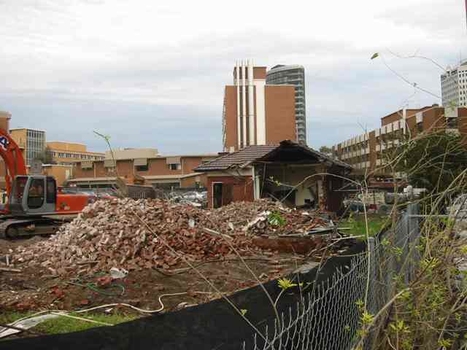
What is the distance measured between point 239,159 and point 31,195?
12.0 metres

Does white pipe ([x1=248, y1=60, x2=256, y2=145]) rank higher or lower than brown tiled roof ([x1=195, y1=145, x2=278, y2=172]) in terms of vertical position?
higher

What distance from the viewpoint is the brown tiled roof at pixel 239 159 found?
26691 millimetres

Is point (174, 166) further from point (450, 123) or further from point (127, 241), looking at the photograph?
point (450, 123)

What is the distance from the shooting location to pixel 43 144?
78.4 m

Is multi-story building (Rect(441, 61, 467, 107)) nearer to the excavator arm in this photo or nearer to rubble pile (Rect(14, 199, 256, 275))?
rubble pile (Rect(14, 199, 256, 275))

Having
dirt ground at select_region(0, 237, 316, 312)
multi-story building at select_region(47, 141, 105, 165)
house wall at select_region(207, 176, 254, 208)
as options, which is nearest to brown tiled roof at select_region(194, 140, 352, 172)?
house wall at select_region(207, 176, 254, 208)

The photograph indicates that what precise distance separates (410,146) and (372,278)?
0.98 meters

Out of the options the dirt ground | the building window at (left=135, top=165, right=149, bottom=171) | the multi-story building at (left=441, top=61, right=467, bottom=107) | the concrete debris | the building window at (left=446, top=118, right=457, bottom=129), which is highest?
the building window at (left=135, top=165, right=149, bottom=171)

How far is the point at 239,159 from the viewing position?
27.8 metres

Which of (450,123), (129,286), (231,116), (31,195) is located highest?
(231,116)

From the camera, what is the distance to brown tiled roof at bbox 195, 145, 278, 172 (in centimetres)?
2669

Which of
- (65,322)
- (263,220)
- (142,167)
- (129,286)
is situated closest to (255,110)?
(142,167)

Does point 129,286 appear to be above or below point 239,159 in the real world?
below

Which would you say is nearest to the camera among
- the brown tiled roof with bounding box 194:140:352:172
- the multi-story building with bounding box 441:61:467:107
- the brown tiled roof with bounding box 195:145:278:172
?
the multi-story building with bounding box 441:61:467:107
